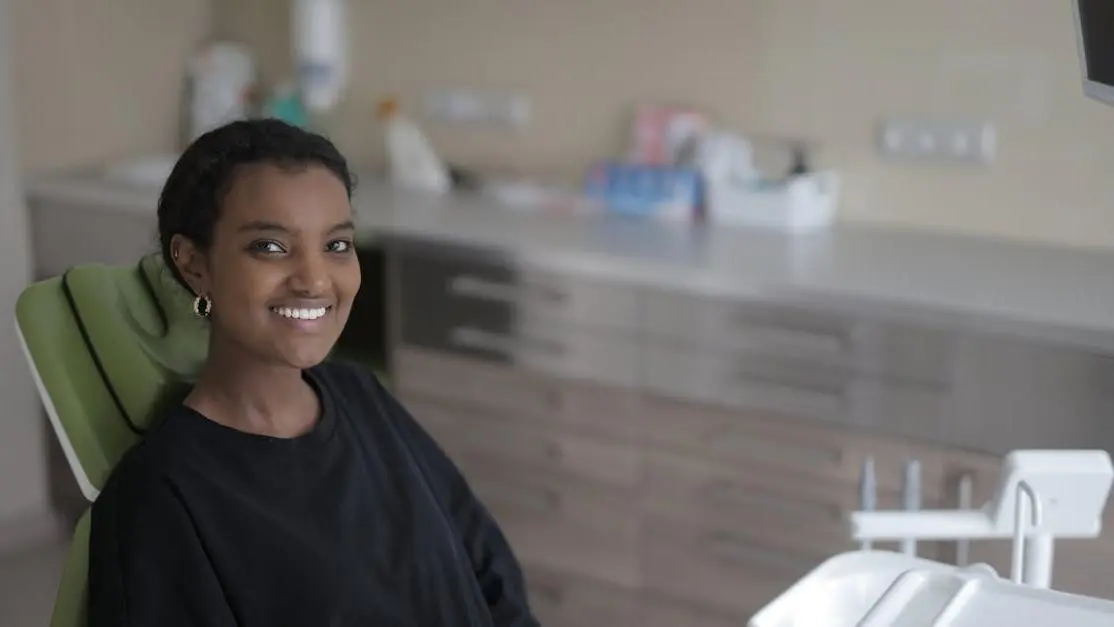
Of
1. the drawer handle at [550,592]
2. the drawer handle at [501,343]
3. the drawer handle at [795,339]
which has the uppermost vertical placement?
the drawer handle at [795,339]

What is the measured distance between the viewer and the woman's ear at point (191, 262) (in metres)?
1.41

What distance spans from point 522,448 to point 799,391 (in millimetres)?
596

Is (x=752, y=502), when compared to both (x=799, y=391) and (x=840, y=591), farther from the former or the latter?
(x=840, y=591)

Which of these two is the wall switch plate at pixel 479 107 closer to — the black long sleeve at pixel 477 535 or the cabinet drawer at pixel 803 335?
the cabinet drawer at pixel 803 335

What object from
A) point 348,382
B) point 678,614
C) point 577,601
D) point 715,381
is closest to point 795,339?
point 715,381

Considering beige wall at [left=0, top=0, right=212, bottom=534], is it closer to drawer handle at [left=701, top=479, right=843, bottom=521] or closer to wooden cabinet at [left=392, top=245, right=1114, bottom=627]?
wooden cabinet at [left=392, top=245, right=1114, bottom=627]

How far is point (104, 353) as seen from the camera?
1.54 m

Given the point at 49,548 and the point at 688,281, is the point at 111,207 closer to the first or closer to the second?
the point at 49,548

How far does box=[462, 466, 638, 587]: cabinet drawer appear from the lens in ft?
8.27

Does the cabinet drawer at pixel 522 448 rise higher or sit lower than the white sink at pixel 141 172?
lower

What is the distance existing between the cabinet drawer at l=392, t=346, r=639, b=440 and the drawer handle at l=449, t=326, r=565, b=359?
33 mm

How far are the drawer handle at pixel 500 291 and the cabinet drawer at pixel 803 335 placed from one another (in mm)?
208

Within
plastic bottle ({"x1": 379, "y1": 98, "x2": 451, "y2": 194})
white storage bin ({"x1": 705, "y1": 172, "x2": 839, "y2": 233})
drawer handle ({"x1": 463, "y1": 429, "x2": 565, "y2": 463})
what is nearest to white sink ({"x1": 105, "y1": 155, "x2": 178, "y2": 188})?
plastic bottle ({"x1": 379, "y1": 98, "x2": 451, "y2": 194})

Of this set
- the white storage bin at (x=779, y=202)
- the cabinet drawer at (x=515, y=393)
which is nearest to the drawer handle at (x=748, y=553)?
the cabinet drawer at (x=515, y=393)
